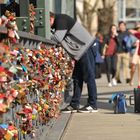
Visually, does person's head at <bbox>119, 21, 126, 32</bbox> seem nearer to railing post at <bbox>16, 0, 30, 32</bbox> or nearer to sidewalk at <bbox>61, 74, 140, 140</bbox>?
sidewalk at <bbox>61, 74, 140, 140</bbox>

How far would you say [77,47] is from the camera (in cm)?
1126

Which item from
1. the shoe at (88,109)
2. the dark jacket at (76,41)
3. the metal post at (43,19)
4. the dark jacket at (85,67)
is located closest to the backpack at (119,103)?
the shoe at (88,109)

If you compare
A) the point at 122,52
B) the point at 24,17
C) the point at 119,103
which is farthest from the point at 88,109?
the point at 122,52

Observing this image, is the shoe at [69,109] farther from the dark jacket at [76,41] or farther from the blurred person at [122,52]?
the blurred person at [122,52]

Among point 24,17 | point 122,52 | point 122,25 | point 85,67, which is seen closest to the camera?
point 24,17

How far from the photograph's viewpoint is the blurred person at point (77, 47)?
10906 millimetres

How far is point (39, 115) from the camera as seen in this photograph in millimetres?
7914

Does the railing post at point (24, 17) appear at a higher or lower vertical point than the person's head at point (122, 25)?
higher

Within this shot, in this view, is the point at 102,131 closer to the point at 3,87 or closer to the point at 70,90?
the point at 3,87

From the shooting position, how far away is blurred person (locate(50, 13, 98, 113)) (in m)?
10.9

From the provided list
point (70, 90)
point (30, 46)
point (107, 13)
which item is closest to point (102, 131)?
point (30, 46)

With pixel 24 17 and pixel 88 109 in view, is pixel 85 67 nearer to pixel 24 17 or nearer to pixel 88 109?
pixel 88 109

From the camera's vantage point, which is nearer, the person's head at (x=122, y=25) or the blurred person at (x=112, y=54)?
the person's head at (x=122, y=25)

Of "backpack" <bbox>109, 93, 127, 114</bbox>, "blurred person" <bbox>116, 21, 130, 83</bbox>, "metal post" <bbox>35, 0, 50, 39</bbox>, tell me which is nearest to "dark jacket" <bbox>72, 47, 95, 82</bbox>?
"backpack" <bbox>109, 93, 127, 114</bbox>
